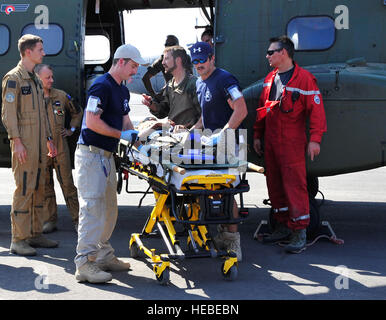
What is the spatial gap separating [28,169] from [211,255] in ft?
7.08

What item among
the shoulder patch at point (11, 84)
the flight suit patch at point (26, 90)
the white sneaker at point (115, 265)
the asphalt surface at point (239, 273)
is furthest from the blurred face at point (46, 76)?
the white sneaker at point (115, 265)

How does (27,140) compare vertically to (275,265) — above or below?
above

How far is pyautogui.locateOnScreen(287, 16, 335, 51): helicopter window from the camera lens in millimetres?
6328

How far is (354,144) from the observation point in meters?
5.90

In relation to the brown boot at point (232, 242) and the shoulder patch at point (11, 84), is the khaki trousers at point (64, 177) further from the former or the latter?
the brown boot at point (232, 242)

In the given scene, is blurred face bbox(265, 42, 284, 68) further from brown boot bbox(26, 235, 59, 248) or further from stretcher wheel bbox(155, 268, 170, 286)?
brown boot bbox(26, 235, 59, 248)

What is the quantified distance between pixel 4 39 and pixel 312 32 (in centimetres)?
363

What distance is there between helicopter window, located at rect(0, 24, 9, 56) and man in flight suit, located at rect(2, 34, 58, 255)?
1208 mm

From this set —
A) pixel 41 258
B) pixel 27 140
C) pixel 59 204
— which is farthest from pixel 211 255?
pixel 59 204

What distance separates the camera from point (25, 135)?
562cm

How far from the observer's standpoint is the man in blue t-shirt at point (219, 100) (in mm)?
5254

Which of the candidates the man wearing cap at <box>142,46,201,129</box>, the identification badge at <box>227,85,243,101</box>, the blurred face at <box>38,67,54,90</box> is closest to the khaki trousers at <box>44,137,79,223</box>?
the blurred face at <box>38,67,54,90</box>

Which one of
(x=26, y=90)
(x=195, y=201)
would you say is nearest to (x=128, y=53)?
(x=195, y=201)
